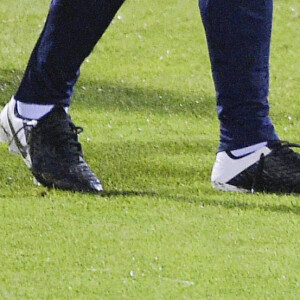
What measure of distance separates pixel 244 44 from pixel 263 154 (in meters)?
0.34

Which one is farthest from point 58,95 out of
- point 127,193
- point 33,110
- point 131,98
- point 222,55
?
point 131,98

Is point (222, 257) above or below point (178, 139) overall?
above

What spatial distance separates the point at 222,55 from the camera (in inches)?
128

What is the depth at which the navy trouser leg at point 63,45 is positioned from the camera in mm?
3307

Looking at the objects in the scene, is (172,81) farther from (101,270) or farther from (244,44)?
(101,270)

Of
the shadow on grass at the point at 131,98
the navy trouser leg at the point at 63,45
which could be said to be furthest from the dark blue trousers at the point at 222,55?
the shadow on grass at the point at 131,98

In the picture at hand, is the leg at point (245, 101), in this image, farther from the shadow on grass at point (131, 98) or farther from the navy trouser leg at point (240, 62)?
the shadow on grass at point (131, 98)

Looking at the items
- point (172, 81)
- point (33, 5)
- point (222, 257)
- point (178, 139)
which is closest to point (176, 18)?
point (33, 5)

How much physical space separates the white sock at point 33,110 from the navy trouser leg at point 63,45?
0.01 metres

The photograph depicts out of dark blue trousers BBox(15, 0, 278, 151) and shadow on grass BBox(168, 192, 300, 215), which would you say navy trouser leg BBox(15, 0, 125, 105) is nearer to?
dark blue trousers BBox(15, 0, 278, 151)

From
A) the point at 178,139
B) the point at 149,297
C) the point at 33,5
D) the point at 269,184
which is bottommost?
the point at 33,5

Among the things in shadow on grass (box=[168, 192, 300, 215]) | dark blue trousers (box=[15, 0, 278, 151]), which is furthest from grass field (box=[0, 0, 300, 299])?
dark blue trousers (box=[15, 0, 278, 151])

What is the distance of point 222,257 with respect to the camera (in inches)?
105

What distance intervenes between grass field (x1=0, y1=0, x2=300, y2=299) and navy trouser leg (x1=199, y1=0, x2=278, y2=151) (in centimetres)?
21
